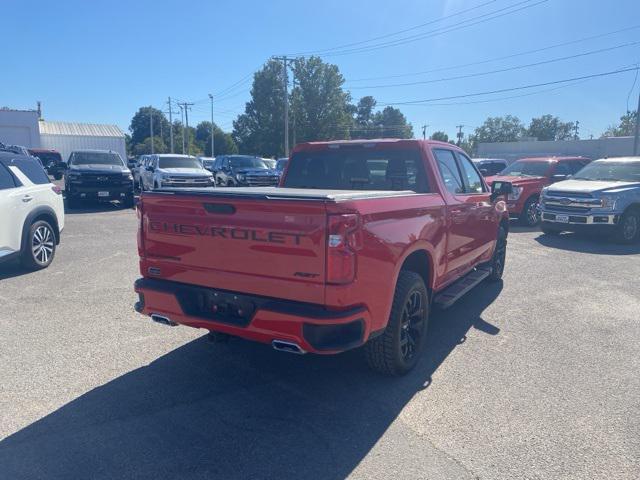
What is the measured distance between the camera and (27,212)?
24.0ft

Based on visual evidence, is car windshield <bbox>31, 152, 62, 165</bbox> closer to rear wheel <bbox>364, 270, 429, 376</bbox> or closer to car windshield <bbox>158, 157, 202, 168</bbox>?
car windshield <bbox>158, 157, 202, 168</bbox>

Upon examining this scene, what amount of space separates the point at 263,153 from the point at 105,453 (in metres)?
67.5

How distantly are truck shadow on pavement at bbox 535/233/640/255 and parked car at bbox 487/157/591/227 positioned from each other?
1427mm

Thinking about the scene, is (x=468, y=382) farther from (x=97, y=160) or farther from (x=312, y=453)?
(x=97, y=160)

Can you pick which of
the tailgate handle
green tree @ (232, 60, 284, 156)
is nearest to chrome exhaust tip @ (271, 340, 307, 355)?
the tailgate handle

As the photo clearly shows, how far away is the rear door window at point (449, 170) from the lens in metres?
5.12

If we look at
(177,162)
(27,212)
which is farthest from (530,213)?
(177,162)

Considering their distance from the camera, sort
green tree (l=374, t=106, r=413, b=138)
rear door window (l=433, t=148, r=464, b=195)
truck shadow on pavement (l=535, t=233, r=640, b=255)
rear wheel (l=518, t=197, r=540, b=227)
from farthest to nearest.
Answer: green tree (l=374, t=106, r=413, b=138) < rear wheel (l=518, t=197, r=540, b=227) < truck shadow on pavement (l=535, t=233, r=640, b=255) < rear door window (l=433, t=148, r=464, b=195)

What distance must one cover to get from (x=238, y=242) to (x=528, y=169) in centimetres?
1348

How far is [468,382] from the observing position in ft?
13.4

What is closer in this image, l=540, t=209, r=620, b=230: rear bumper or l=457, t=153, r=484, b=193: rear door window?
l=457, t=153, r=484, b=193: rear door window

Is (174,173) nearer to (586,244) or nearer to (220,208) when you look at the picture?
(586,244)

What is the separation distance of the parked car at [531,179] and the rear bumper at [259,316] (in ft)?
36.2

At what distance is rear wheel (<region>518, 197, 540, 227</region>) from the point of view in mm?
13781
